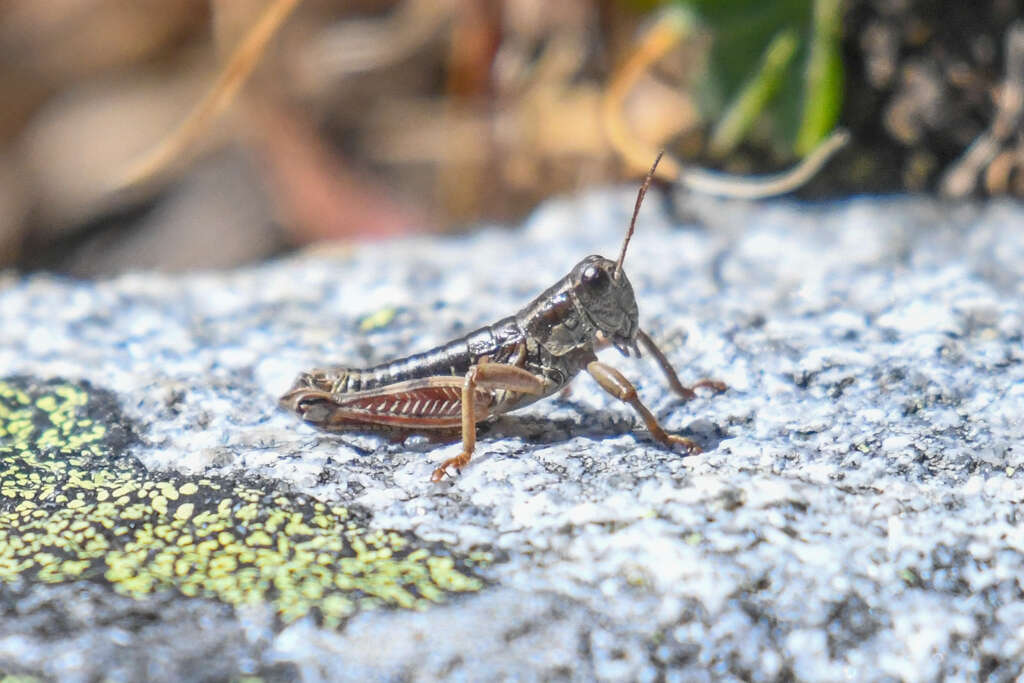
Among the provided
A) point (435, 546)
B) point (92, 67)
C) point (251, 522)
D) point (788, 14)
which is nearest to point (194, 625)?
point (251, 522)

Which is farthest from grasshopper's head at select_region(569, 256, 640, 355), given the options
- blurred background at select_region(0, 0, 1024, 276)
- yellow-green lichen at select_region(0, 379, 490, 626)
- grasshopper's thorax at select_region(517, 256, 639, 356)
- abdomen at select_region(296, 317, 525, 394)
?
blurred background at select_region(0, 0, 1024, 276)

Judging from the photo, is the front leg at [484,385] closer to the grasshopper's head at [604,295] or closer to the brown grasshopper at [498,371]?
the brown grasshopper at [498,371]

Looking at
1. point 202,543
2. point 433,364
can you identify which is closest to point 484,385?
point 433,364

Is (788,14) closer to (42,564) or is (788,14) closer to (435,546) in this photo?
(435,546)

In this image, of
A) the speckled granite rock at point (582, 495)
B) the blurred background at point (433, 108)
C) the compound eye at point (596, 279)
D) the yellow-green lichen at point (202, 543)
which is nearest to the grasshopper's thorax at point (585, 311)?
the compound eye at point (596, 279)

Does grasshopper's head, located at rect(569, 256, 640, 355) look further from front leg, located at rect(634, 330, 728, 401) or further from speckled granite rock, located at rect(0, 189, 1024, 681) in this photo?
speckled granite rock, located at rect(0, 189, 1024, 681)
